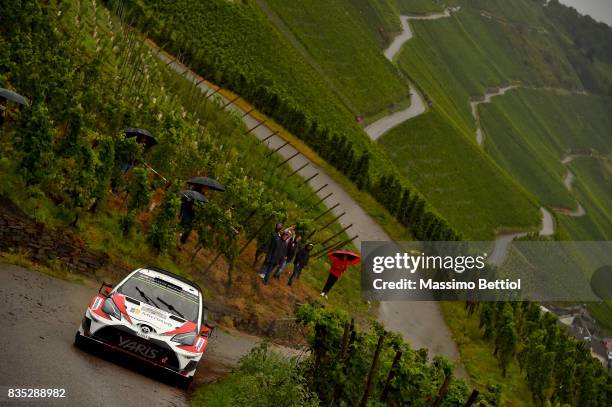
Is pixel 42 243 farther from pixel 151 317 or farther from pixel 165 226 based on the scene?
pixel 151 317

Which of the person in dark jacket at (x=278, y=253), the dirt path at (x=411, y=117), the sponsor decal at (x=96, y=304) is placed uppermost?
the dirt path at (x=411, y=117)

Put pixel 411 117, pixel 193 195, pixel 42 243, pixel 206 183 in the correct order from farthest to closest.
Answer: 1. pixel 411 117
2. pixel 206 183
3. pixel 193 195
4. pixel 42 243

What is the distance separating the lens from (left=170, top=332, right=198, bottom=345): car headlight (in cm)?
1409

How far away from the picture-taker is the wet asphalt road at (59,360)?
1230 centimetres

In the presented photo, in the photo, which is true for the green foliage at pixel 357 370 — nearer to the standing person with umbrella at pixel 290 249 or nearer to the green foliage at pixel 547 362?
the standing person with umbrella at pixel 290 249

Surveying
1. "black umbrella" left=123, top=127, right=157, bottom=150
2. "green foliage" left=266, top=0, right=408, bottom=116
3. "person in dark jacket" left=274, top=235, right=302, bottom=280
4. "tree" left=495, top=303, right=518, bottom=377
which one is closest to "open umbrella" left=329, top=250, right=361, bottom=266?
"person in dark jacket" left=274, top=235, right=302, bottom=280

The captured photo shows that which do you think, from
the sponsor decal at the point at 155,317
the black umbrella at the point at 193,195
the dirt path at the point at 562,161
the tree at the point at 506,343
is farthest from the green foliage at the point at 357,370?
the dirt path at the point at 562,161

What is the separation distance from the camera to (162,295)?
50.2 ft

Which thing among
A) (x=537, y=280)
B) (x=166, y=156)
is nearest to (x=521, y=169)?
(x=537, y=280)

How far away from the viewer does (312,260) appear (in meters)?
30.6

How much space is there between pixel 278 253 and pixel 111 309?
32.3 feet

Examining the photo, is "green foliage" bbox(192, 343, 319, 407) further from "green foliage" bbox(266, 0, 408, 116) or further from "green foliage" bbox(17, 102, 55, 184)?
"green foliage" bbox(266, 0, 408, 116)

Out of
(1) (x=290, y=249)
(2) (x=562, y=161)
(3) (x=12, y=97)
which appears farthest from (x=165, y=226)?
(2) (x=562, y=161)

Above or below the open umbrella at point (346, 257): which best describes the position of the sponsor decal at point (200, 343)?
below
